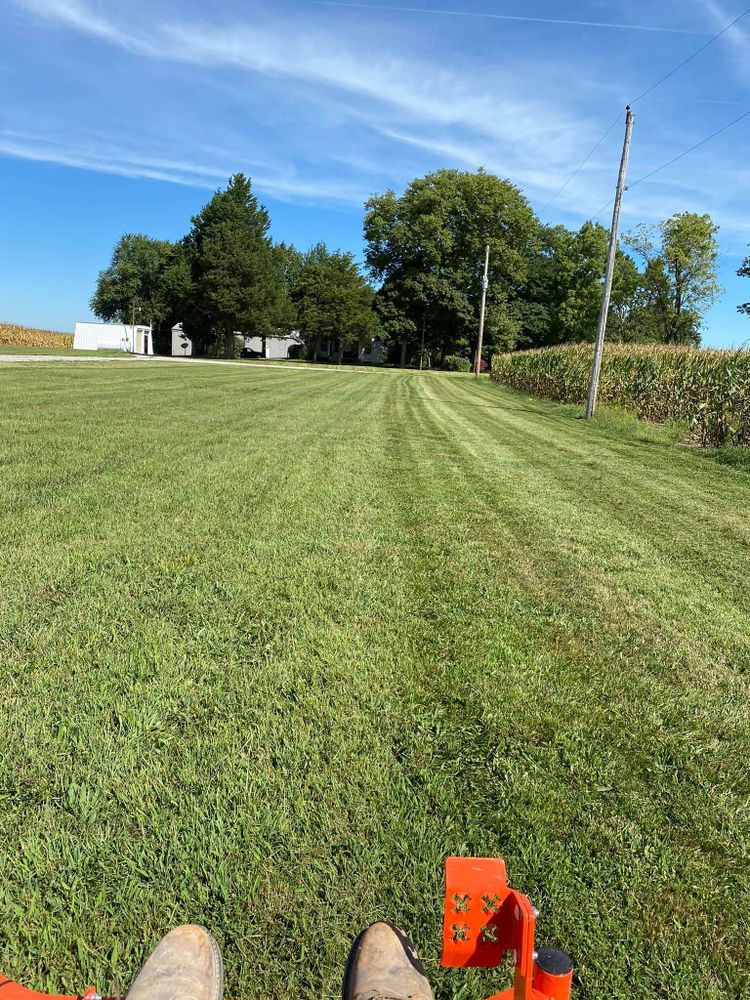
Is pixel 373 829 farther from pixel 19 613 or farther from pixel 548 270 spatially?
pixel 548 270

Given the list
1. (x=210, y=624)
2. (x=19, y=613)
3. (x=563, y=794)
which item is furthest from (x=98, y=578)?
(x=563, y=794)

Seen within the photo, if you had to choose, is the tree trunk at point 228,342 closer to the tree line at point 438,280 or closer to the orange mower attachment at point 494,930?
the tree line at point 438,280

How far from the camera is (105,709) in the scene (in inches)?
84.3

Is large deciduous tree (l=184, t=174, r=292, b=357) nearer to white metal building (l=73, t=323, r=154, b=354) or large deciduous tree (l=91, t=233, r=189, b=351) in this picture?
white metal building (l=73, t=323, r=154, b=354)

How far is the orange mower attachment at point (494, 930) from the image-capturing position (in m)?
0.97

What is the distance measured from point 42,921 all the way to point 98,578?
204cm

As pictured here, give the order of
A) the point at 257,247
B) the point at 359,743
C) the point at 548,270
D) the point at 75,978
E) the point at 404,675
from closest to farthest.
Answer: the point at 75,978 < the point at 359,743 < the point at 404,675 < the point at 257,247 < the point at 548,270

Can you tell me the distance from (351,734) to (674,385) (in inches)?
555

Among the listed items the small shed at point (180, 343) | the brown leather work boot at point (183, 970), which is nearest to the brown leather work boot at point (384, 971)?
the brown leather work boot at point (183, 970)

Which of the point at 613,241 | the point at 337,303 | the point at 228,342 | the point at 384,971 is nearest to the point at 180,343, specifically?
the point at 228,342

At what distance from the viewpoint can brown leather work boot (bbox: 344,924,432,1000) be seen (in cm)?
115

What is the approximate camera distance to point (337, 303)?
165 ft

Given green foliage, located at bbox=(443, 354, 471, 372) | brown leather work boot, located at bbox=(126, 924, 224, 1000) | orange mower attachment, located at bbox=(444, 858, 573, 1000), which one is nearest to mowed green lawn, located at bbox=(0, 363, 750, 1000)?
brown leather work boot, located at bbox=(126, 924, 224, 1000)

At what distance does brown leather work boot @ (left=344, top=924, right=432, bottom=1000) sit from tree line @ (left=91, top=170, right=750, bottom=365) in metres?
47.9
